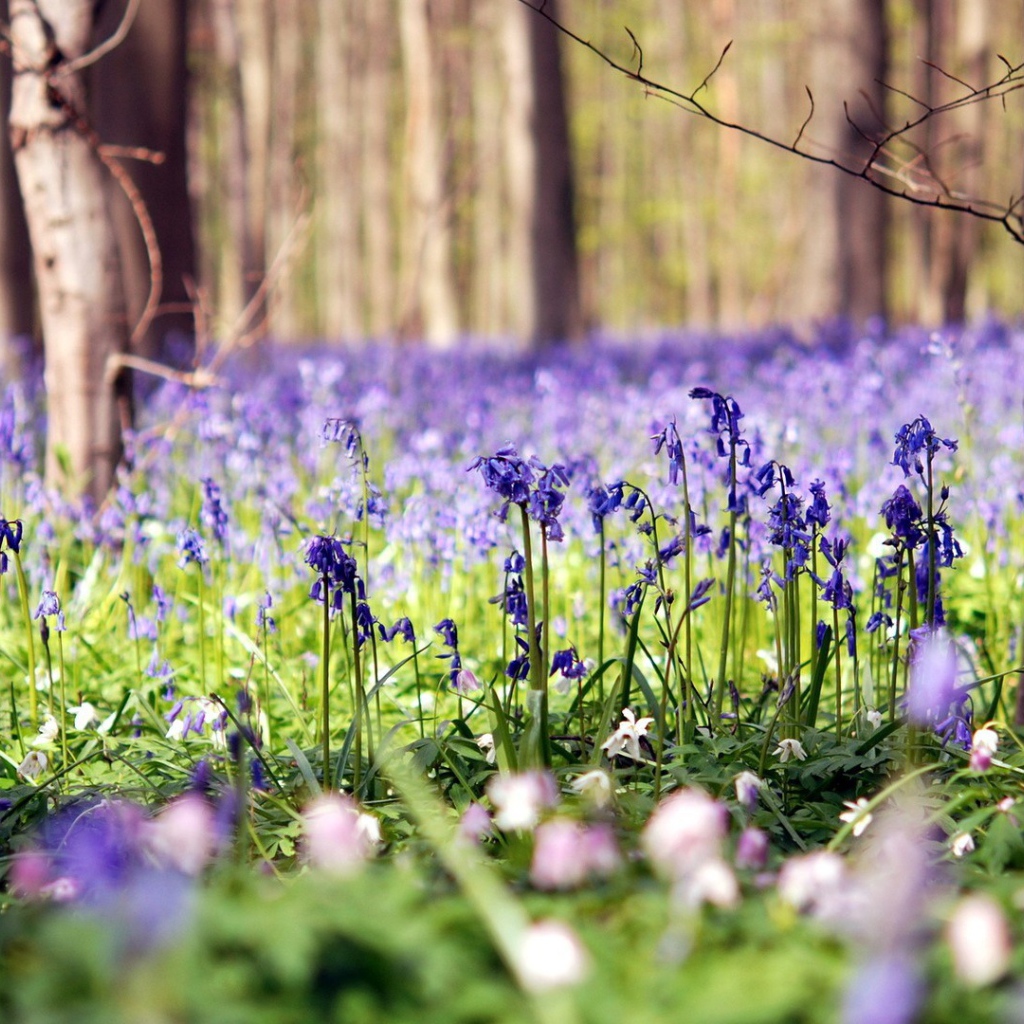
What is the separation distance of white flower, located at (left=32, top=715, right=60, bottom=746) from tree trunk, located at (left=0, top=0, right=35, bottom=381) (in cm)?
779

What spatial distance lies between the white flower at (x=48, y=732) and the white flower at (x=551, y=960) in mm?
1937

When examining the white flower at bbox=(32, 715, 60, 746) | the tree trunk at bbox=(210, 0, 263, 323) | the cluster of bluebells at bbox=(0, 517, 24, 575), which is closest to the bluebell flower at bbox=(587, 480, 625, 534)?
the cluster of bluebells at bbox=(0, 517, 24, 575)

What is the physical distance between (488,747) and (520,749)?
39 centimetres

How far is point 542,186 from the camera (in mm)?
12484

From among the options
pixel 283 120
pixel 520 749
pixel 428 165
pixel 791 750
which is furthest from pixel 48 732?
Answer: pixel 283 120

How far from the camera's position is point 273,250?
27953 mm

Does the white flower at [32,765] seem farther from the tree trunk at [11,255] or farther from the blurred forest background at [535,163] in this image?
the tree trunk at [11,255]

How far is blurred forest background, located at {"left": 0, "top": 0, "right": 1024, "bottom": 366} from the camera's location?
30.2 ft

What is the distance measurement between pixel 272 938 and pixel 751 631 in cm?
307

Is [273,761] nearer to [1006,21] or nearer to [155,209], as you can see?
[155,209]

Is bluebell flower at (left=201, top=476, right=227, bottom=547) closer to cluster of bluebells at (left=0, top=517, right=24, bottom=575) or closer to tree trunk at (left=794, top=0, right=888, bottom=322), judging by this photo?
cluster of bluebells at (left=0, top=517, right=24, bottom=575)

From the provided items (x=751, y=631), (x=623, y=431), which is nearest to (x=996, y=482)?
(x=751, y=631)

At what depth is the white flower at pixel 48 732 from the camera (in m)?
2.95

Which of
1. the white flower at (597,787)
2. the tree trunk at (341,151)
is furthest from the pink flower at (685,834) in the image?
the tree trunk at (341,151)
